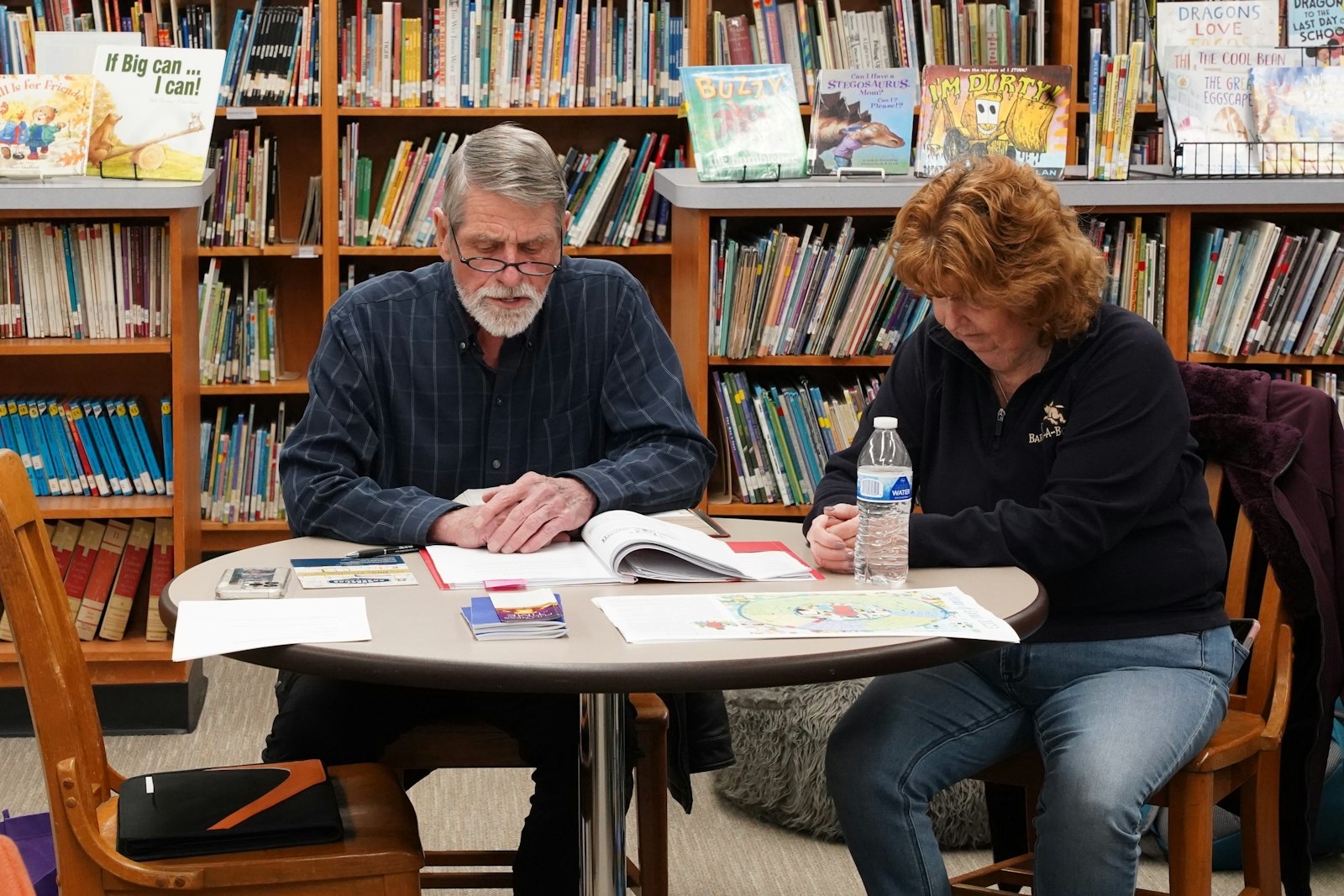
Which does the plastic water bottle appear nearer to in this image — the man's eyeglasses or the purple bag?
the man's eyeglasses

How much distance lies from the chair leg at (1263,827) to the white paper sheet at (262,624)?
127 centimetres

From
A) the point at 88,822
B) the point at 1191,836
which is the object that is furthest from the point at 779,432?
the point at 88,822

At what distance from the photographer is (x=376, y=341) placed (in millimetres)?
2229

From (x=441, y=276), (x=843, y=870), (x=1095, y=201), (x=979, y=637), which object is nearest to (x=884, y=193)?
(x=1095, y=201)

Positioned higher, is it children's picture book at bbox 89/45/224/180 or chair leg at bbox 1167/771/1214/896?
children's picture book at bbox 89/45/224/180

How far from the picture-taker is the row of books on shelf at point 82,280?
3.22m

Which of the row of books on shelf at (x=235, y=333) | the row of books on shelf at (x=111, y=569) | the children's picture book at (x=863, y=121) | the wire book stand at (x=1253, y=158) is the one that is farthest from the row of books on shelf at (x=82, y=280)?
the wire book stand at (x=1253, y=158)

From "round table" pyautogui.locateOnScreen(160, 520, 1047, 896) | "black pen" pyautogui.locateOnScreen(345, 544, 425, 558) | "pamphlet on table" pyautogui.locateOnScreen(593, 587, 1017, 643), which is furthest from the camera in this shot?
"black pen" pyautogui.locateOnScreen(345, 544, 425, 558)

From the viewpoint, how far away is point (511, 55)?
4039 mm

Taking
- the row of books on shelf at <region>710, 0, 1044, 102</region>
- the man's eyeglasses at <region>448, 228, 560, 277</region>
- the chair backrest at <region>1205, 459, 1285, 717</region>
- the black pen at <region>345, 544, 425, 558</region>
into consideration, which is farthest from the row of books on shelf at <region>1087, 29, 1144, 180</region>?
the black pen at <region>345, 544, 425, 558</region>

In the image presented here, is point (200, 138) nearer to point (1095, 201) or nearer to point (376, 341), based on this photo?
point (376, 341)

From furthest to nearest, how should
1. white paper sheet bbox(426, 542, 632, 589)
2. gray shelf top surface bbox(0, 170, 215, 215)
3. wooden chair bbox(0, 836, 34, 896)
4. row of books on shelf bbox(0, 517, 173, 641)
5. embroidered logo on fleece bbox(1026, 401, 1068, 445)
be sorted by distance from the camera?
row of books on shelf bbox(0, 517, 173, 641) < gray shelf top surface bbox(0, 170, 215, 215) < embroidered logo on fleece bbox(1026, 401, 1068, 445) < white paper sheet bbox(426, 542, 632, 589) < wooden chair bbox(0, 836, 34, 896)

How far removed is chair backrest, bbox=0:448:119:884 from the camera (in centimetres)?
151

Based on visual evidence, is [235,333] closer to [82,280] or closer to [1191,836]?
[82,280]
